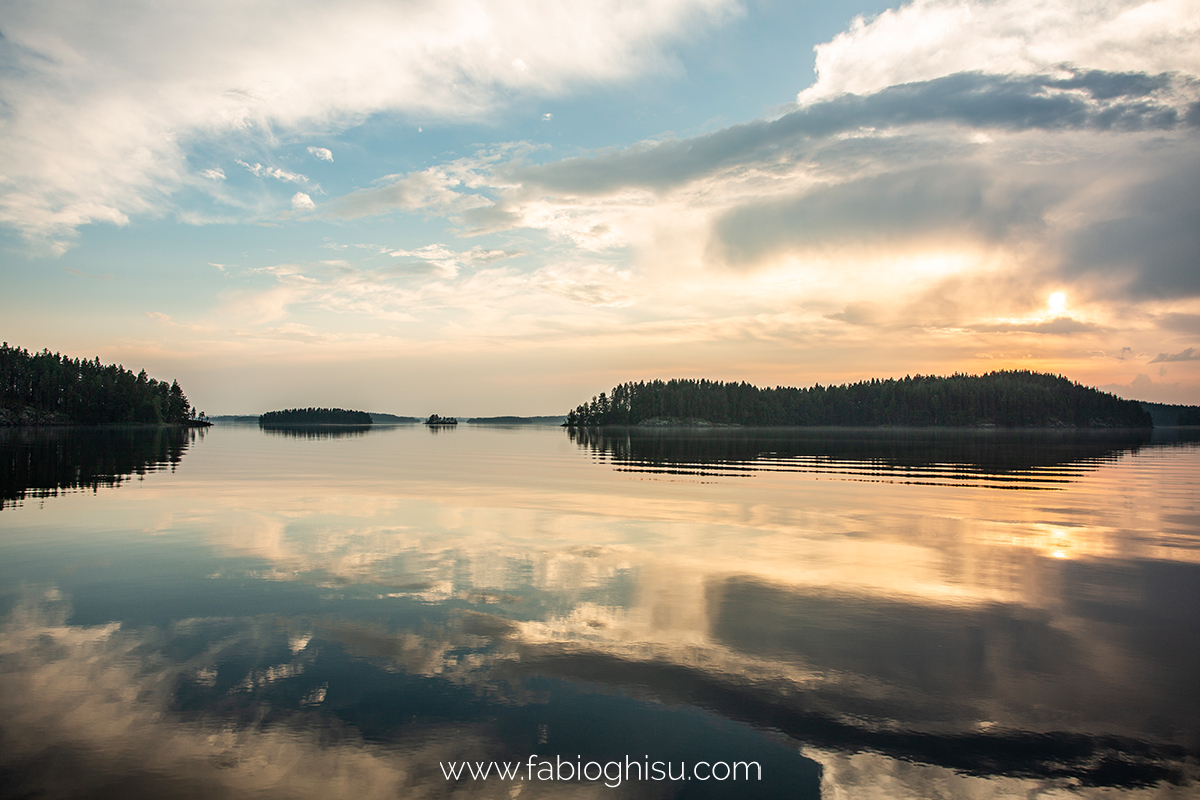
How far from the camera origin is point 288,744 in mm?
8453

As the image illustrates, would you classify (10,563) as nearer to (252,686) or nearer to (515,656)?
(252,686)

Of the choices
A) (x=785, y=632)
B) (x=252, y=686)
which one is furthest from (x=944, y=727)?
(x=252, y=686)

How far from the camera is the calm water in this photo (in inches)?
320

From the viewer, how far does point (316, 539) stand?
73.8ft

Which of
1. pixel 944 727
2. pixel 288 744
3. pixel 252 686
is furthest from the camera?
pixel 252 686

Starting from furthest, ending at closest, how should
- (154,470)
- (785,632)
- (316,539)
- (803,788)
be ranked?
(154,470) < (316,539) < (785,632) < (803,788)

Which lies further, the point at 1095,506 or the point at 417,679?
the point at 1095,506

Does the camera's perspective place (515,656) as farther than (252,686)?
Yes

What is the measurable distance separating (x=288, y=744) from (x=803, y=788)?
6.94 m

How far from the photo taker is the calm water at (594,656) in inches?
320

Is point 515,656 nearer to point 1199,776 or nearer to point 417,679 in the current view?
point 417,679

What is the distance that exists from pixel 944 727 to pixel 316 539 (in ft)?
67.4

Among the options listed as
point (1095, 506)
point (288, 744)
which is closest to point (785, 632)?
point (288, 744)

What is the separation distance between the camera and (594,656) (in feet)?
38.1
